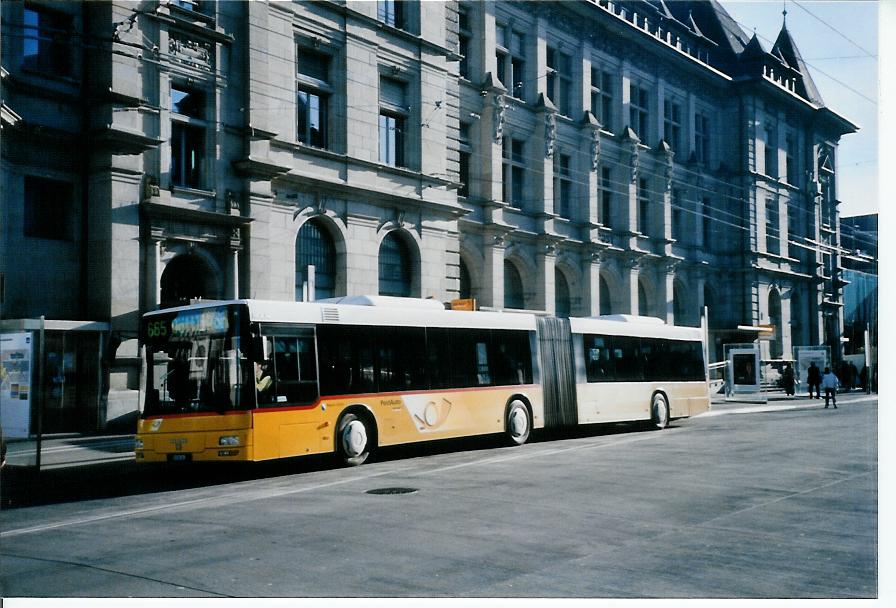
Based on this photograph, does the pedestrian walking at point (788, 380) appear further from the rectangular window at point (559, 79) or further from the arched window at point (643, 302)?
the rectangular window at point (559, 79)

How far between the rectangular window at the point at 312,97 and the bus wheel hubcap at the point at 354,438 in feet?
40.5

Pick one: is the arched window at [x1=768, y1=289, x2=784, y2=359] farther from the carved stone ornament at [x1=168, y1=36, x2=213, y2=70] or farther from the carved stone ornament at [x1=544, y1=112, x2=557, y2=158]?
the carved stone ornament at [x1=168, y1=36, x2=213, y2=70]

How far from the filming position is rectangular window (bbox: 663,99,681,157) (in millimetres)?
39906

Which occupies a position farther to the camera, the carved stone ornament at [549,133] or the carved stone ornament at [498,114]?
the carved stone ornament at [549,133]

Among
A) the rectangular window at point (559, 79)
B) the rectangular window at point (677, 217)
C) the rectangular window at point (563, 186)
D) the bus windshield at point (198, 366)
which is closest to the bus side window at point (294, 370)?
the bus windshield at point (198, 366)

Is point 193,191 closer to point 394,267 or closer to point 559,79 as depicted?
point 394,267

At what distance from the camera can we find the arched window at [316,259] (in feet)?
87.7

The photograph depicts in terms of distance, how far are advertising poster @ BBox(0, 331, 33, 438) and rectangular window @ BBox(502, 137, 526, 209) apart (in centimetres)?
2288

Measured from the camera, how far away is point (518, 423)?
2067 centimetres

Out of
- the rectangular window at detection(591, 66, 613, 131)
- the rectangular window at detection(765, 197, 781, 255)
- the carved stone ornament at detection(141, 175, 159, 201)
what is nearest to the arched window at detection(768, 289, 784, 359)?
the rectangular window at detection(765, 197, 781, 255)

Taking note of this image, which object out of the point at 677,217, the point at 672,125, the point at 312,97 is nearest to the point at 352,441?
the point at 312,97

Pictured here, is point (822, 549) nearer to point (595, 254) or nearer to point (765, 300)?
point (595, 254)

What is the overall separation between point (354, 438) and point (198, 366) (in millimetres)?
3139

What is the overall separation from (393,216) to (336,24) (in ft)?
19.5
